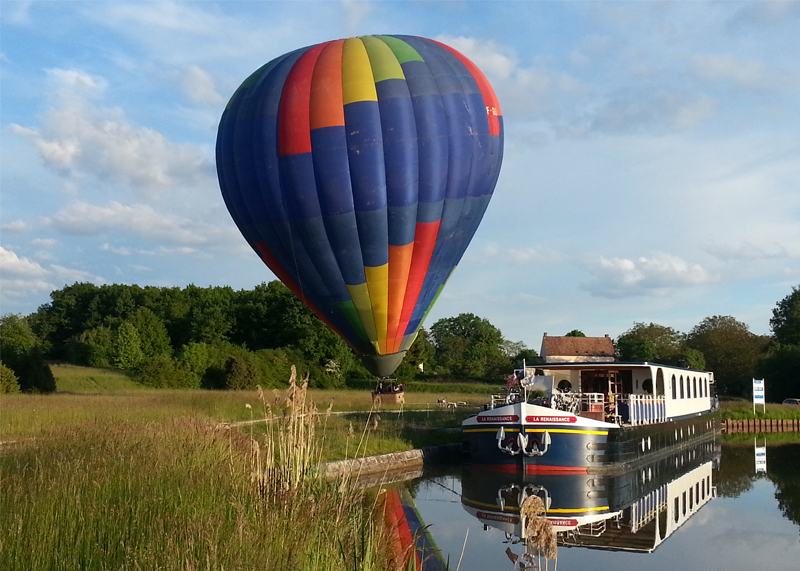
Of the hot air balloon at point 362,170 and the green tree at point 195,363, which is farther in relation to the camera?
the green tree at point 195,363

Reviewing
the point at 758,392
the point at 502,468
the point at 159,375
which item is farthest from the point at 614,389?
the point at 159,375

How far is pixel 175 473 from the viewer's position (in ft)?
29.9

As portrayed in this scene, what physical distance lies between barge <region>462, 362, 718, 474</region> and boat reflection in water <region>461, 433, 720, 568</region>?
40 cm

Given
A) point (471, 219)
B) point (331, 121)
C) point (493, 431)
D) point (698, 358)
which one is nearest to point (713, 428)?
point (493, 431)

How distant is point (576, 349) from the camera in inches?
2763

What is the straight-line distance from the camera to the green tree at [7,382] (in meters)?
29.5

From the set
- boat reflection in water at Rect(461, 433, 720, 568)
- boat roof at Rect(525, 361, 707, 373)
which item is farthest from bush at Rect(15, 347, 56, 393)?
boat roof at Rect(525, 361, 707, 373)

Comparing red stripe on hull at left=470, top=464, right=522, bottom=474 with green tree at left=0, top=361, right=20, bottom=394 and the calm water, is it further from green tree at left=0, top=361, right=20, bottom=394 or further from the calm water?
green tree at left=0, top=361, right=20, bottom=394

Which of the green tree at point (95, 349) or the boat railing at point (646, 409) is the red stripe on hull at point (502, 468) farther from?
the green tree at point (95, 349)

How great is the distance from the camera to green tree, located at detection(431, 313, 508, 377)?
278ft

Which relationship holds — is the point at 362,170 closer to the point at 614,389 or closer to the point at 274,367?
the point at 614,389

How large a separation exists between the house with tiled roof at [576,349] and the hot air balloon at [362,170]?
167ft

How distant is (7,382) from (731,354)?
64337mm

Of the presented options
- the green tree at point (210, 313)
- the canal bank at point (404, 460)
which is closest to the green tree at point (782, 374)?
the green tree at point (210, 313)
